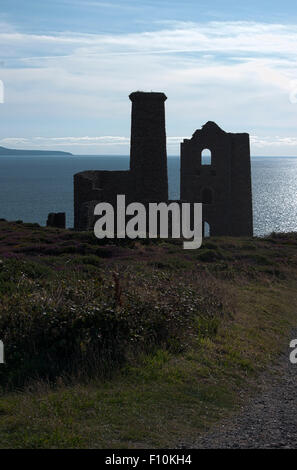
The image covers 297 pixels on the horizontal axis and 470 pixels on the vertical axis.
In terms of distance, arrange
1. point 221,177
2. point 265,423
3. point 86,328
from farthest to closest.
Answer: point 221,177 < point 86,328 < point 265,423

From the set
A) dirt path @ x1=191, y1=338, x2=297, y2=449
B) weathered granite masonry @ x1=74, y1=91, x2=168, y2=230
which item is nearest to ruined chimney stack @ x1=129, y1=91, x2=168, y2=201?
weathered granite masonry @ x1=74, y1=91, x2=168, y2=230

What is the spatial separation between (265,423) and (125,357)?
102 inches

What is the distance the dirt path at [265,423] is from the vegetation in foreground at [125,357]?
0.23 meters

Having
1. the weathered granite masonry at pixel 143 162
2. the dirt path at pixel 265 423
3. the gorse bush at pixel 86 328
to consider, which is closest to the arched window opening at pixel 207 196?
the weathered granite masonry at pixel 143 162

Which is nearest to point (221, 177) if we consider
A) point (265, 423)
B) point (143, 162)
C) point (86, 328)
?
point (143, 162)

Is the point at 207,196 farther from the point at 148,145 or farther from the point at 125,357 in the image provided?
the point at 125,357

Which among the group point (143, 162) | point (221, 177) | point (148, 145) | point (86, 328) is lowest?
point (86, 328)

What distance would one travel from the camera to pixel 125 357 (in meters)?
9.49

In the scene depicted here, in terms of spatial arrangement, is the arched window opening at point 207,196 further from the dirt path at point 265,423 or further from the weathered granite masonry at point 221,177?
the dirt path at point 265,423

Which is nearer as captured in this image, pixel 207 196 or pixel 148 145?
pixel 148 145

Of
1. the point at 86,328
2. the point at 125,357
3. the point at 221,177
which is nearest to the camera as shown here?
the point at 125,357

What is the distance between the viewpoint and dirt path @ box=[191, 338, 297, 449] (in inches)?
276
